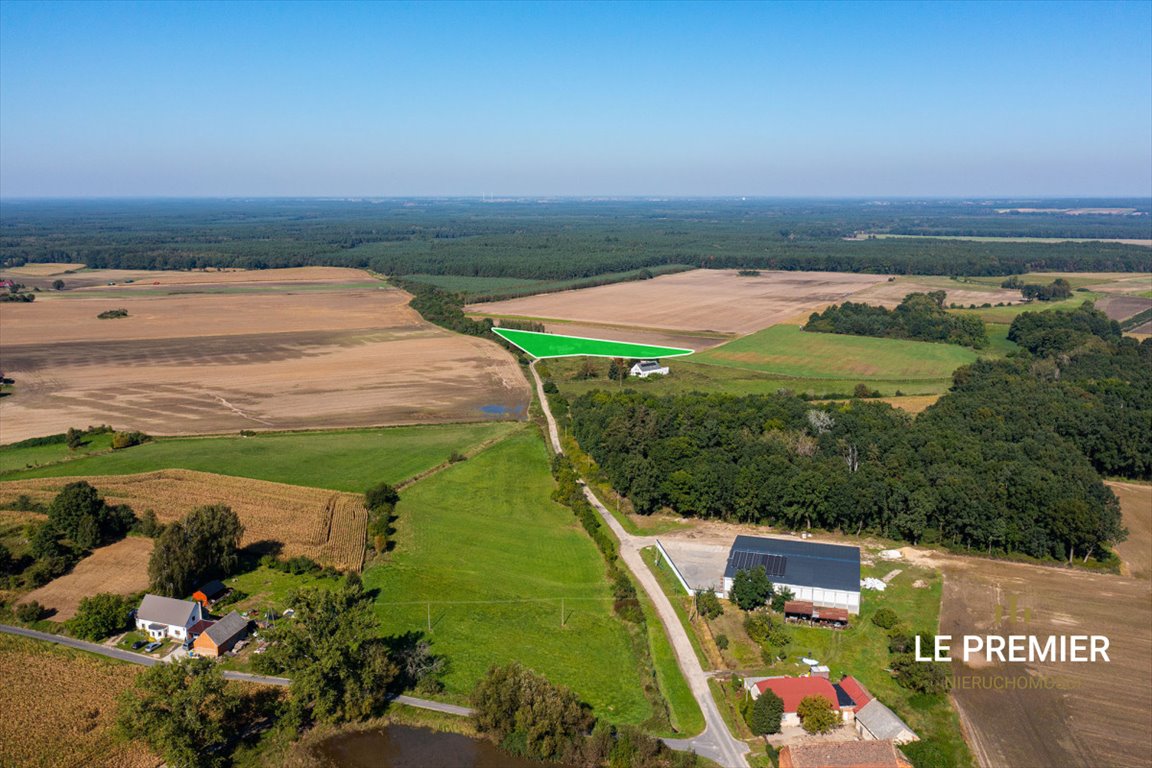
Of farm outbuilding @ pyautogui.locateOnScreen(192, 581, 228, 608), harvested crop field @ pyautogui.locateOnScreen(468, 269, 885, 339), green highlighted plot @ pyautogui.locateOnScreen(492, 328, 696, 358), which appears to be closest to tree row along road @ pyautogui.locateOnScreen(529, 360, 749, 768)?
farm outbuilding @ pyautogui.locateOnScreen(192, 581, 228, 608)

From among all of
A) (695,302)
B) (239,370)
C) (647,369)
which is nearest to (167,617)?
(239,370)

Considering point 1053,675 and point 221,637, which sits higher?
point 221,637

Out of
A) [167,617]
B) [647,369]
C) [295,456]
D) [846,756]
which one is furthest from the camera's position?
[647,369]

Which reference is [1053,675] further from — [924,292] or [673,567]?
[924,292]

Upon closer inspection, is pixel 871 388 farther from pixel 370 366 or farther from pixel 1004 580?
pixel 370 366

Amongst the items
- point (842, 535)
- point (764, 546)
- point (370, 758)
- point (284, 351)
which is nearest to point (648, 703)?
point (370, 758)

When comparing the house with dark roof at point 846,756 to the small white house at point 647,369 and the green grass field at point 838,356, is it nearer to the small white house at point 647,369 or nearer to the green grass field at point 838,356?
the small white house at point 647,369
